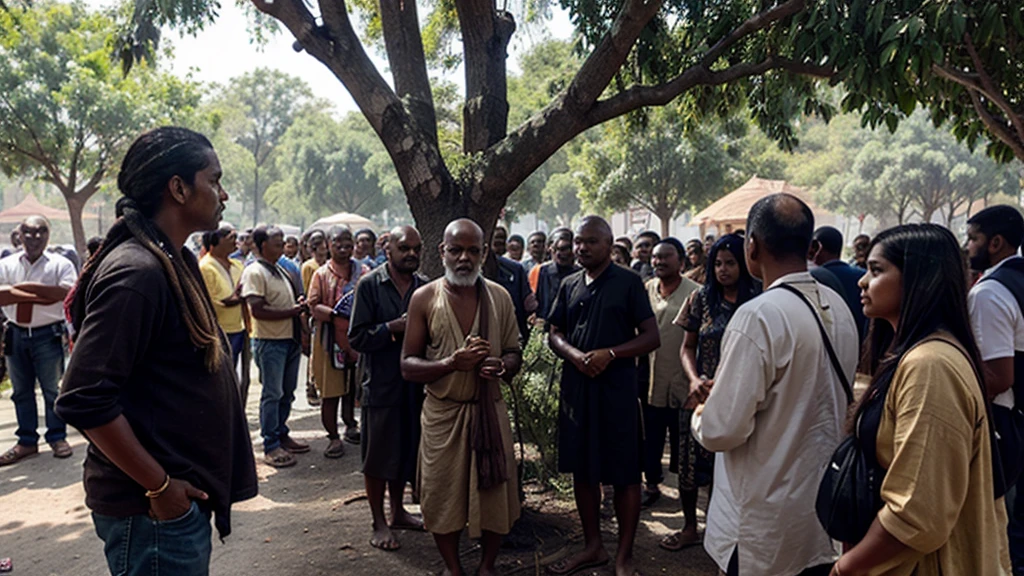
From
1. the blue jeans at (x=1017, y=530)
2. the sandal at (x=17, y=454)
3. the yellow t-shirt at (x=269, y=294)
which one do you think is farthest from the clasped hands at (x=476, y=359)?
the sandal at (x=17, y=454)

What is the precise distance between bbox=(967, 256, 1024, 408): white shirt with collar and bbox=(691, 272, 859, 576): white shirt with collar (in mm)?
1794

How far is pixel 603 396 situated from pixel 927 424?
2531 millimetres

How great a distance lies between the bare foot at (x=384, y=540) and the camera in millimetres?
4770

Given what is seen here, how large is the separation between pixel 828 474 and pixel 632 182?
71.6 feet

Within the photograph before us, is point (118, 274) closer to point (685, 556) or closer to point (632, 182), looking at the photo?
point (685, 556)

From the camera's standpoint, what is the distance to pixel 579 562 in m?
4.42

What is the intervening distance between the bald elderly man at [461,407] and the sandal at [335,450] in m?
3.16

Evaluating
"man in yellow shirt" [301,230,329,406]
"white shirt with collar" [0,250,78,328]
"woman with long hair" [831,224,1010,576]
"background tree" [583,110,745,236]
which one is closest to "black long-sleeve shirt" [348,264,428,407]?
"woman with long hair" [831,224,1010,576]

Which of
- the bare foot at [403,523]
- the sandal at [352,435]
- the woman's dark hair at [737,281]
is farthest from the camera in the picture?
the sandal at [352,435]

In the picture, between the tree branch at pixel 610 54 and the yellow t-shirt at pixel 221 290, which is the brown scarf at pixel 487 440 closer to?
the tree branch at pixel 610 54

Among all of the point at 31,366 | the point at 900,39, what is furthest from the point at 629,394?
the point at 31,366

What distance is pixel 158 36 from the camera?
680 centimetres

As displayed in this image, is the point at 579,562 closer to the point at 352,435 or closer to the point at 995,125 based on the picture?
the point at 352,435

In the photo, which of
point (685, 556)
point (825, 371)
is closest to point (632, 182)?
point (685, 556)
